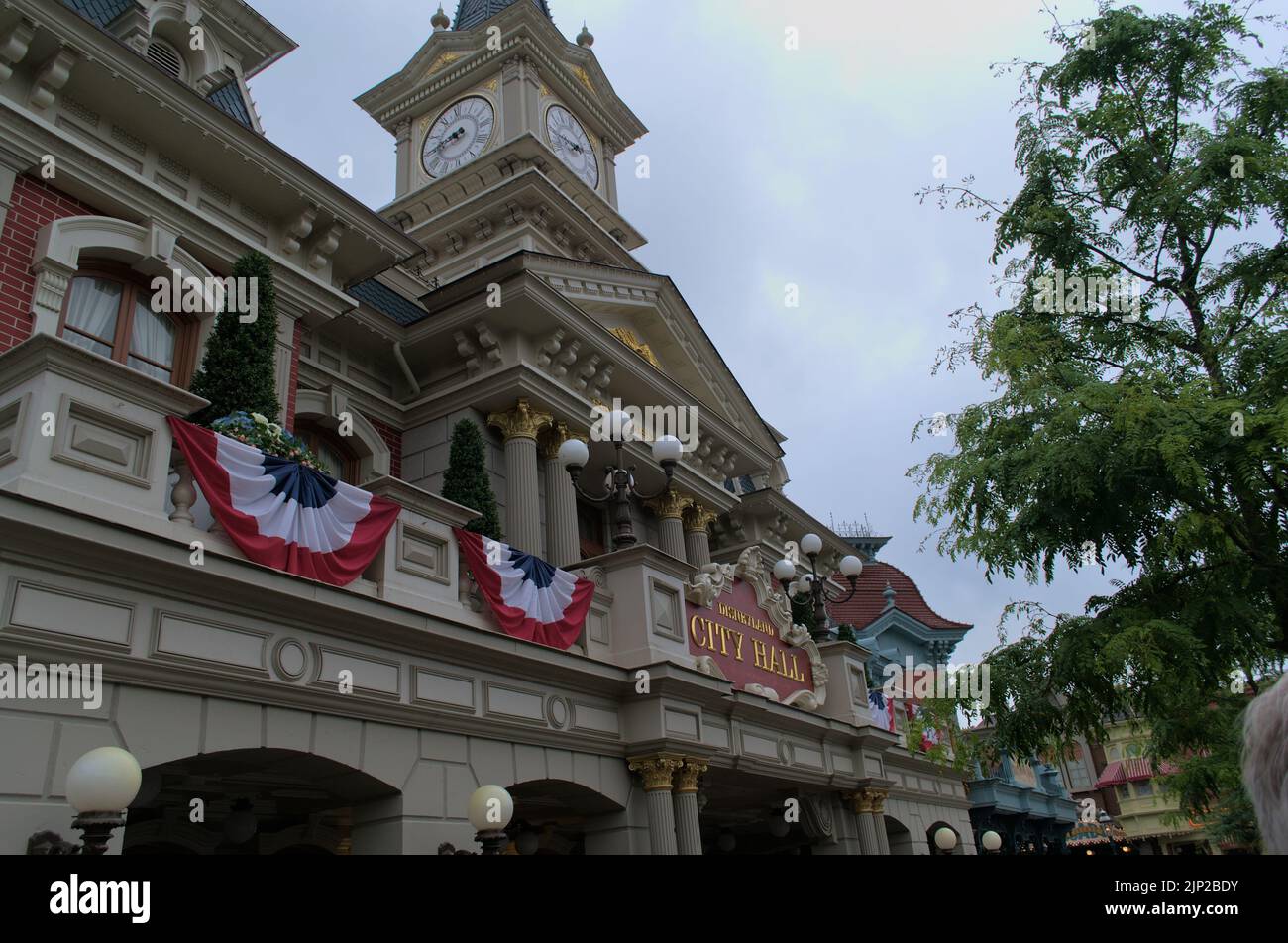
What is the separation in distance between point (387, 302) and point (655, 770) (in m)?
10.7

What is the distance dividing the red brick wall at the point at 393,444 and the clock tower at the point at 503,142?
26.2 ft

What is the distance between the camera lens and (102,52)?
39.0ft

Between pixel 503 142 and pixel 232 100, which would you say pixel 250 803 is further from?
pixel 503 142

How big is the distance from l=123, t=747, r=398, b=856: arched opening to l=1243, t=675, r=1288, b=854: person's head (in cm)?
720

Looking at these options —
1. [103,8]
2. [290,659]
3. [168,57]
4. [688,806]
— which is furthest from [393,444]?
[290,659]

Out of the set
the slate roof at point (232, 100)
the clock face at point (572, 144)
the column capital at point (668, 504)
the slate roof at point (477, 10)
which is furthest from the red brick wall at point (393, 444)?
the slate roof at point (477, 10)

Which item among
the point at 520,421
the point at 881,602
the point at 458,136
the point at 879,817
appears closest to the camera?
the point at 520,421

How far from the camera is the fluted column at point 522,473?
1584cm

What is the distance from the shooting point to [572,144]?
29.5m

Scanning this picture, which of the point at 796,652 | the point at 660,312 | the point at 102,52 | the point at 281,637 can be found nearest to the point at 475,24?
the point at 660,312

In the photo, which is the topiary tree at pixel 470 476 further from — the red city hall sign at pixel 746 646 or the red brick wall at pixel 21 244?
the red brick wall at pixel 21 244
